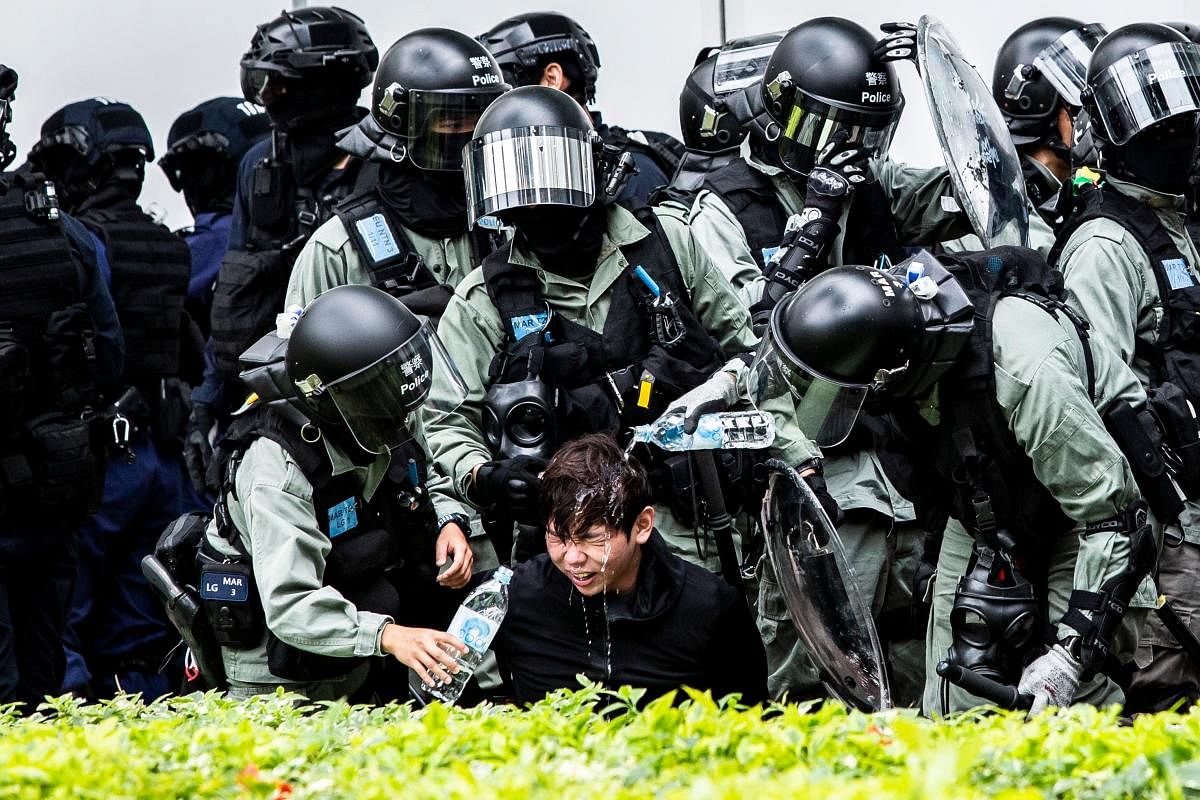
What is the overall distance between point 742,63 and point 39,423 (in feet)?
8.85

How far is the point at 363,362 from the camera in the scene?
383 centimetres

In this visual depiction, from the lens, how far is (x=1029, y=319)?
3682 millimetres

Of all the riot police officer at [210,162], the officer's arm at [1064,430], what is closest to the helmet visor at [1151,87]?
the officer's arm at [1064,430]

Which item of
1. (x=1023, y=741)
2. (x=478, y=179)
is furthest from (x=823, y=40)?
(x=1023, y=741)

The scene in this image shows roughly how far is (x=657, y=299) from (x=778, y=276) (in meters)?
0.40

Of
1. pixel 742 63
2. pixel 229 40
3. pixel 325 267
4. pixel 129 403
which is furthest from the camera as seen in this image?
pixel 229 40

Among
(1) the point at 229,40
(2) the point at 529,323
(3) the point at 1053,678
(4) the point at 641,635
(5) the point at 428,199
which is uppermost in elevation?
(1) the point at 229,40

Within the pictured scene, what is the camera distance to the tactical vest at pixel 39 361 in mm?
5555

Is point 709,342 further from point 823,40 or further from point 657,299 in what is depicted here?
point 823,40

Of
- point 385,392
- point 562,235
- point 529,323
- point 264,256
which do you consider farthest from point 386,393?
point 264,256

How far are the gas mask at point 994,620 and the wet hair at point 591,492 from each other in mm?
740

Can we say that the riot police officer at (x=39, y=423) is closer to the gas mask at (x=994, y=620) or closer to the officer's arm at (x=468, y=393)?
the officer's arm at (x=468, y=393)

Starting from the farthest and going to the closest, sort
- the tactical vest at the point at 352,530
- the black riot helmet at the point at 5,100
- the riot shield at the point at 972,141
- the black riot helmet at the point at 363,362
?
1. the black riot helmet at the point at 5,100
2. the riot shield at the point at 972,141
3. the tactical vest at the point at 352,530
4. the black riot helmet at the point at 363,362

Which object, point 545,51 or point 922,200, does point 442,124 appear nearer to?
point 545,51
